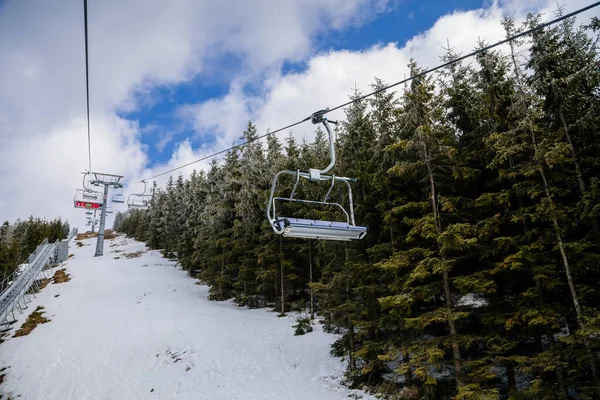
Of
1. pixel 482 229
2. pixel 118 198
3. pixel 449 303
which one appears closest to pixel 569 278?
pixel 482 229

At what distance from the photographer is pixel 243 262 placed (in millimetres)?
22625

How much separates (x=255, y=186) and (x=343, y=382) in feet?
43.5

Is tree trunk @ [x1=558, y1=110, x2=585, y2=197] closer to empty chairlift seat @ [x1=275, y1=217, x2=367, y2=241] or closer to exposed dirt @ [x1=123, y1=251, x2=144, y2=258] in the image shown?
empty chairlift seat @ [x1=275, y1=217, x2=367, y2=241]

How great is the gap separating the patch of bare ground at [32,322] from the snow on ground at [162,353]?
46 centimetres

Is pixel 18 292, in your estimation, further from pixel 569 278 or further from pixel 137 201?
pixel 569 278

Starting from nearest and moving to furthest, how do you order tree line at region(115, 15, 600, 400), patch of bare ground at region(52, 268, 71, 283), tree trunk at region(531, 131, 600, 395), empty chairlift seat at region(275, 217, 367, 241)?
1. empty chairlift seat at region(275, 217, 367, 241)
2. tree trunk at region(531, 131, 600, 395)
3. tree line at region(115, 15, 600, 400)
4. patch of bare ground at region(52, 268, 71, 283)

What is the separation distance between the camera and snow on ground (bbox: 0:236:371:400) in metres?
13.1

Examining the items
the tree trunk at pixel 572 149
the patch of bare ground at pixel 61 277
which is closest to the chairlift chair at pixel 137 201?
the patch of bare ground at pixel 61 277

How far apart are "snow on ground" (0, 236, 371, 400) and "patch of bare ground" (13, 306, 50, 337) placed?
18.0 inches

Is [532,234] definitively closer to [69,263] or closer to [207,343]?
[207,343]

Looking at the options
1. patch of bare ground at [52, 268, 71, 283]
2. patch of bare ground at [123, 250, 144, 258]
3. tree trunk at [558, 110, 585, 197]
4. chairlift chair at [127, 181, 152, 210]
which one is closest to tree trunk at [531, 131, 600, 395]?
tree trunk at [558, 110, 585, 197]

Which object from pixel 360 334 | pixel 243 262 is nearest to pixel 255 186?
pixel 243 262

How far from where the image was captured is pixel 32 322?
19781mm

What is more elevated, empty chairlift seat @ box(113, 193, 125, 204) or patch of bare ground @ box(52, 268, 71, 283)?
empty chairlift seat @ box(113, 193, 125, 204)
